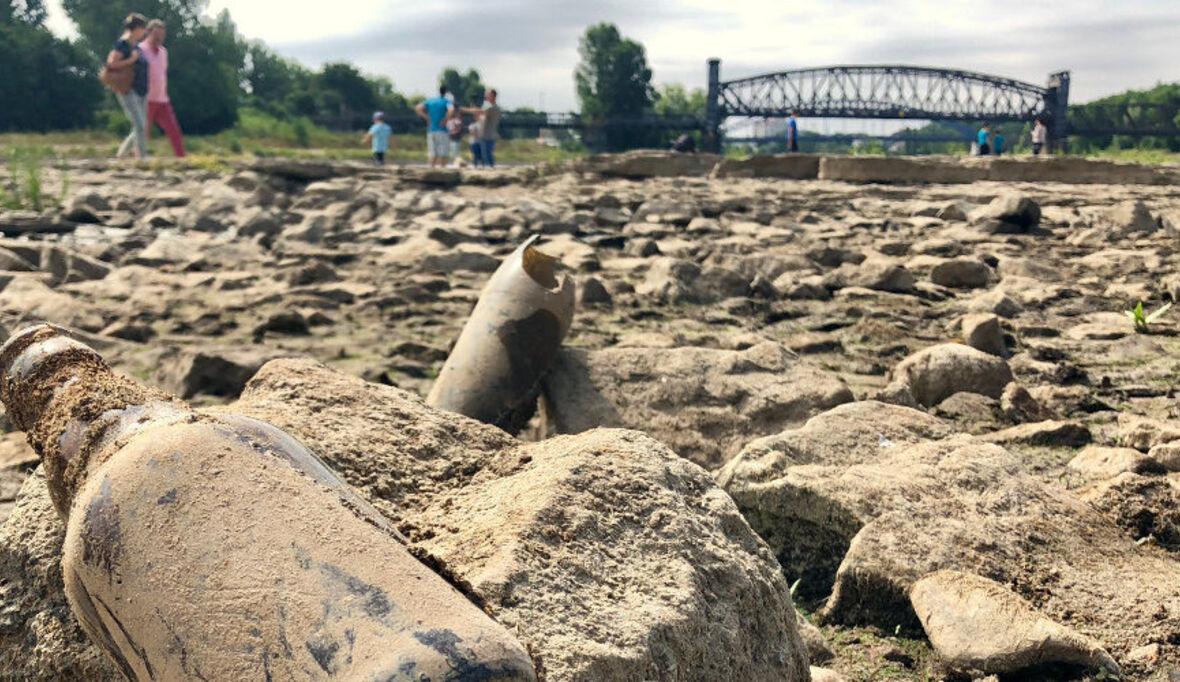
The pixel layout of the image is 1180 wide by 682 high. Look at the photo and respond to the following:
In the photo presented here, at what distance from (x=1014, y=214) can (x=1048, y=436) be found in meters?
5.93

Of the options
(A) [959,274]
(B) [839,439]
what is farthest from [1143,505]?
(A) [959,274]

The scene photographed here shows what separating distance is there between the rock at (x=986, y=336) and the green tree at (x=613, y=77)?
2588 inches

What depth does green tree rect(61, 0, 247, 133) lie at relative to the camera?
42.9 metres

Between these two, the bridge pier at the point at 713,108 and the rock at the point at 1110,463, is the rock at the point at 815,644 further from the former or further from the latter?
the bridge pier at the point at 713,108

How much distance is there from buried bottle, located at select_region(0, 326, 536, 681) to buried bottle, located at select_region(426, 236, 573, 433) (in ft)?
7.95

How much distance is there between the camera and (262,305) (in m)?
6.62

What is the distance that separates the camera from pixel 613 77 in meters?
71.8

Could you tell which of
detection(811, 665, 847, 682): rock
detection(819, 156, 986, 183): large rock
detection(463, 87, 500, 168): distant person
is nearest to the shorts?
detection(463, 87, 500, 168): distant person

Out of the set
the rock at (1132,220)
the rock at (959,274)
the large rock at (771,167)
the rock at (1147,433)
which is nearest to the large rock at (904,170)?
the large rock at (771,167)

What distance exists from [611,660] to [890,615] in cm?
130

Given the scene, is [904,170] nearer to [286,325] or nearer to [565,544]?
[286,325]

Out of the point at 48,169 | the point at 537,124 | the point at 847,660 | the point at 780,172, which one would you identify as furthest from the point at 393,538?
the point at 537,124

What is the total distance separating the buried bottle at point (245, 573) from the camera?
1284 millimetres

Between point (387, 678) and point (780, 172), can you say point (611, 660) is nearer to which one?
point (387, 678)
